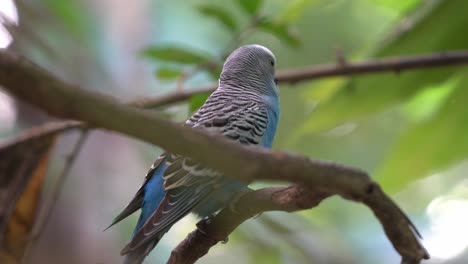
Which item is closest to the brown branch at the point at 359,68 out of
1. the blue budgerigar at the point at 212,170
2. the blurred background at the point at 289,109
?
the blurred background at the point at 289,109

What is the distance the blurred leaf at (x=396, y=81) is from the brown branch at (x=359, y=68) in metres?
0.18

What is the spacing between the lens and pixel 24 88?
36.8 inches

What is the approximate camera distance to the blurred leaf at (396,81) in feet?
11.1

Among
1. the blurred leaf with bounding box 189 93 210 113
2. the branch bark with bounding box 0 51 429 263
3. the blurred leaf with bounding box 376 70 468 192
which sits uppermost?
the blurred leaf with bounding box 376 70 468 192

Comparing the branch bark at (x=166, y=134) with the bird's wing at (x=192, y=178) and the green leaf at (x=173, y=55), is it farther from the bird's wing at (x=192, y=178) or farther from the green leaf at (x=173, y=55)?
the green leaf at (x=173, y=55)

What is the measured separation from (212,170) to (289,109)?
10.3ft

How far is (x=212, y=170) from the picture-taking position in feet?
7.63

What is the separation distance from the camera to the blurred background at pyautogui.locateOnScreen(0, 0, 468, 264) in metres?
3.38

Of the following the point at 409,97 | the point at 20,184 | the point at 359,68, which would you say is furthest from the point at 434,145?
the point at 20,184

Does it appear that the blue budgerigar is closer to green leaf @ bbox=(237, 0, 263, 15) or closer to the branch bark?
green leaf @ bbox=(237, 0, 263, 15)

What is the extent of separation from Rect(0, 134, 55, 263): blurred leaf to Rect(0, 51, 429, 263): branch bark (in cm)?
197

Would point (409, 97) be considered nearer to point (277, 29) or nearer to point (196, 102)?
point (277, 29)

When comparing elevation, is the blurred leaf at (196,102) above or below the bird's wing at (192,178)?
above

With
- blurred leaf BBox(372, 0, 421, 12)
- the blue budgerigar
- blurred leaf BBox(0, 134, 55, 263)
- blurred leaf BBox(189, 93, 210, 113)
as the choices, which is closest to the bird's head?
the blue budgerigar
